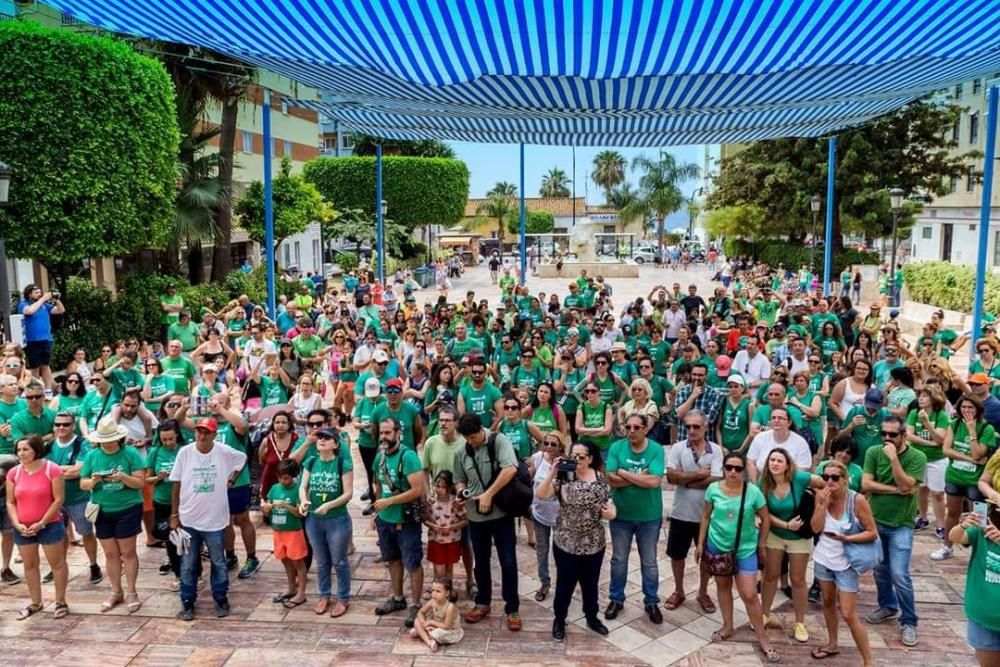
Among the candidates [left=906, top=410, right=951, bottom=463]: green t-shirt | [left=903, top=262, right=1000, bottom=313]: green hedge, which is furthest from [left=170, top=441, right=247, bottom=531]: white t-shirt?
[left=903, top=262, right=1000, bottom=313]: green hedge

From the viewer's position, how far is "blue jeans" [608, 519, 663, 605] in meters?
6.04

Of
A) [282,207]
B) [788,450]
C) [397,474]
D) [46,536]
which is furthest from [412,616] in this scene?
[282,207]

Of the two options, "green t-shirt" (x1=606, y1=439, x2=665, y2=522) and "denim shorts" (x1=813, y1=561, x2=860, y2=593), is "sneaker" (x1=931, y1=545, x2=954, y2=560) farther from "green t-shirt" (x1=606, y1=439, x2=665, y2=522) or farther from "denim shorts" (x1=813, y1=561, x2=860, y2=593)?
"green t-shirt" (x1=606, y1=439, x2=665, y2=522)

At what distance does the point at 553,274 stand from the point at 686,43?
3578 centimetres

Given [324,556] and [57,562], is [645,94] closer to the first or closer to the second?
[324,556]

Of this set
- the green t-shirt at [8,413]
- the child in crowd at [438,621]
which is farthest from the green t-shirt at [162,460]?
the child in crowd at [438,621]

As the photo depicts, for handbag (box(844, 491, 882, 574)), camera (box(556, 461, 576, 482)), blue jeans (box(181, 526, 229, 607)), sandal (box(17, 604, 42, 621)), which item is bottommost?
sandal (box(17, 604, 42, 621))

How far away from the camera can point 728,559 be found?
5.46 m

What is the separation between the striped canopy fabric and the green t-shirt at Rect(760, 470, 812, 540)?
9.46 ft

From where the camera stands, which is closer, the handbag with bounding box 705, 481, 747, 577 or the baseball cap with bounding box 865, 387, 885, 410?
the handbag with bounding box 705, 481, 747, 577

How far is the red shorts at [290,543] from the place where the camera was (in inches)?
246

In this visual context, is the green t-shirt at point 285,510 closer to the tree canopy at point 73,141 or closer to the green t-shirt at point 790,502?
the green t-shirt at point 790,502

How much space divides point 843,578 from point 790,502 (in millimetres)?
554

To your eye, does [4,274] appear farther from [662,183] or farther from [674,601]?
[662,183]
